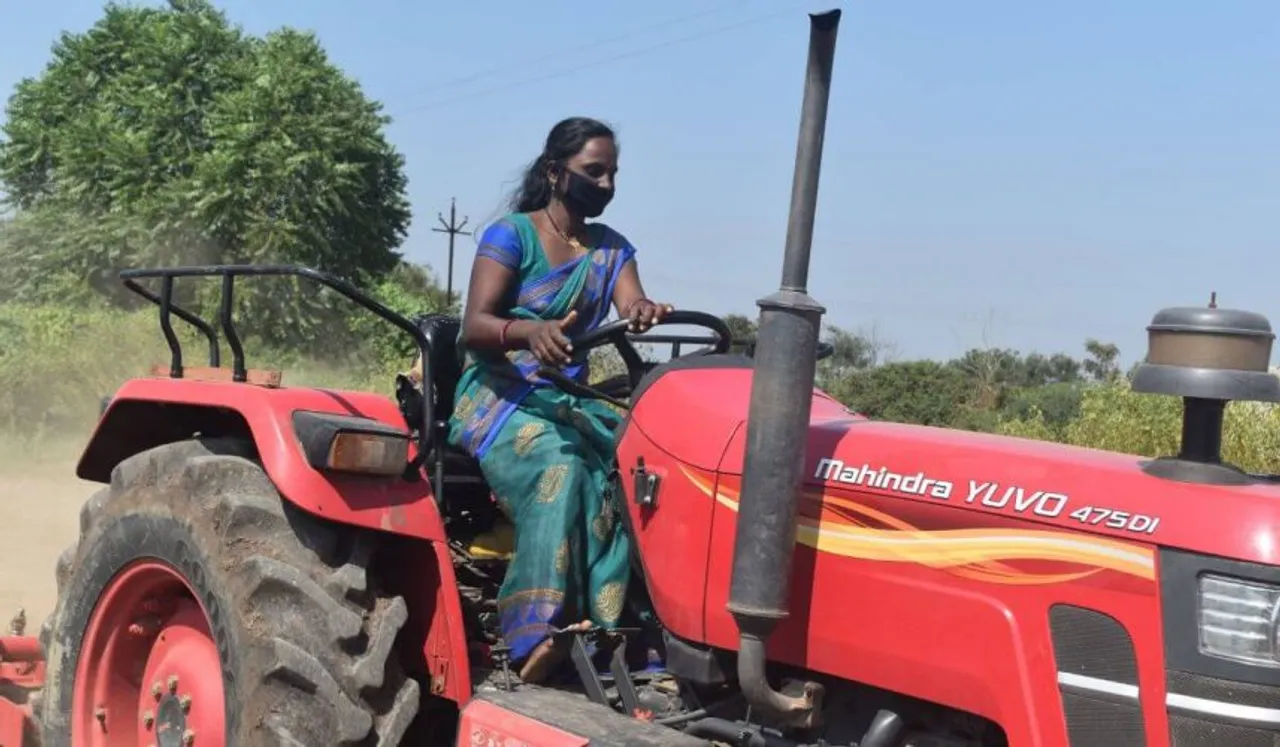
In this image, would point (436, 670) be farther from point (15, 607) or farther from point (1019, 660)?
point (15, 607)

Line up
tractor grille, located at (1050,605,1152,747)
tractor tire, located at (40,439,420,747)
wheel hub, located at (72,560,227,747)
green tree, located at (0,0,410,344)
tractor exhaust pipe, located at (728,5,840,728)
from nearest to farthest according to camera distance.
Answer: tractor grille, located at (1050,605,1152,747) → tractor exhaust pipe, located at (728,5,840,728) → tractor tire, located at (40,439,420,747) → wheel hub, located at (72,560,227,747) → green tree, located at (0,0,410,344)

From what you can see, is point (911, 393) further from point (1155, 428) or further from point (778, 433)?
point (778, 433)

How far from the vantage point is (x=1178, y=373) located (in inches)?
98.7

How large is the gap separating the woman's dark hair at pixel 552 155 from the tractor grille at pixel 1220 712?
2393mm

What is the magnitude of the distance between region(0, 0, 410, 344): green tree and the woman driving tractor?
51.7 feet

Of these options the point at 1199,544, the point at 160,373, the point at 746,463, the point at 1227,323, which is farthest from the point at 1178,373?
the point at 160,373

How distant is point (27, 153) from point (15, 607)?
17.0 metres

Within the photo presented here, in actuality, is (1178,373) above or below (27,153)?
below

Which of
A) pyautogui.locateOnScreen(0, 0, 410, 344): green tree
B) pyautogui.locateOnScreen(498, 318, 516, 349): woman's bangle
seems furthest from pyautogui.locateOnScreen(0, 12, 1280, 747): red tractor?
pyautogui.locateOnScreen(0, 0, 410, 344): green tree

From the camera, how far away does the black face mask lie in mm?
4004

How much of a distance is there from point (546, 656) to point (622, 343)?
0.94 m

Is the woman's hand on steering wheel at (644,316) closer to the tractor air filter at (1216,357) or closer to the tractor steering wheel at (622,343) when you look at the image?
the tractor steering wheel at (622,343)

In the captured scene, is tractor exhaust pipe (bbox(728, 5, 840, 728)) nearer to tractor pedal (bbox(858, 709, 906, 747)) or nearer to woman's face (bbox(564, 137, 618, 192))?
tractor pedal (bbox(858, 709, 906, 747))

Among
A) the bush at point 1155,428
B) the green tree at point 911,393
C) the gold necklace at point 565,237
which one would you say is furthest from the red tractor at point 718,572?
the green tree at point 911,393
